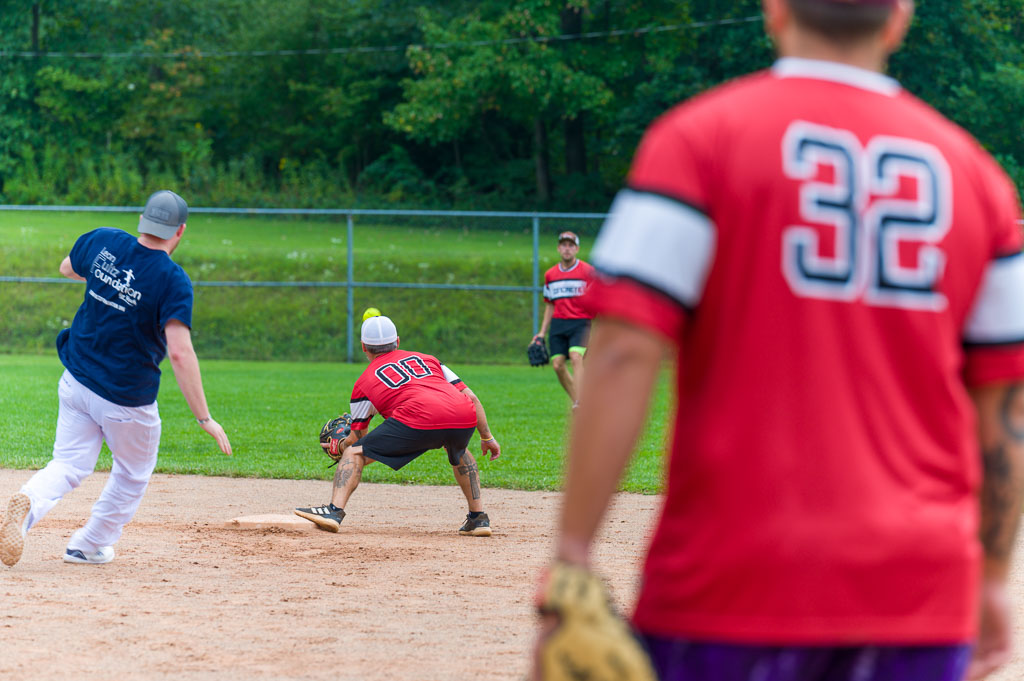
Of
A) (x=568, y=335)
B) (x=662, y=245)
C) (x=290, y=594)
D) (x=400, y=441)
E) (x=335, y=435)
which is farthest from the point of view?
(x=568, y=335)

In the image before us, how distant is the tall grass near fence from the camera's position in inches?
911

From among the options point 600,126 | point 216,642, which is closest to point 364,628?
point 216,642

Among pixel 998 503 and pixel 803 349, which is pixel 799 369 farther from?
pixel 998 503

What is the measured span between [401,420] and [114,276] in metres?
2.12

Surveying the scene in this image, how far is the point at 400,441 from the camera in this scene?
7.70 meters

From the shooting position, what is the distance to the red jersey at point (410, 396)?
772cm

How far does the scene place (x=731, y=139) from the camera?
6.02ft

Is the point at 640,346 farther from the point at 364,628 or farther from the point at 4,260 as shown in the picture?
the point at 4,260

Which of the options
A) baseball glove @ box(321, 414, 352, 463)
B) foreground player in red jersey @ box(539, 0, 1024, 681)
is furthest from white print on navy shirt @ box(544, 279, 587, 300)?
foreground player in red jersey @ box(539, 0, 1024, 681)

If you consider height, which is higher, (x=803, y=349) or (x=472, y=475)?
(x=803, y=349)

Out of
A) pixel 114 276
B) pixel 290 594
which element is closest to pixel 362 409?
pixel 290 594

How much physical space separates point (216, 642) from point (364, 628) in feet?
2.21

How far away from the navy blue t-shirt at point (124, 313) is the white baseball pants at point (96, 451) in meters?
0.07

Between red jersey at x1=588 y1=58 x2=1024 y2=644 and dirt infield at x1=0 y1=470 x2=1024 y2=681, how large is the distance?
3.03 m
